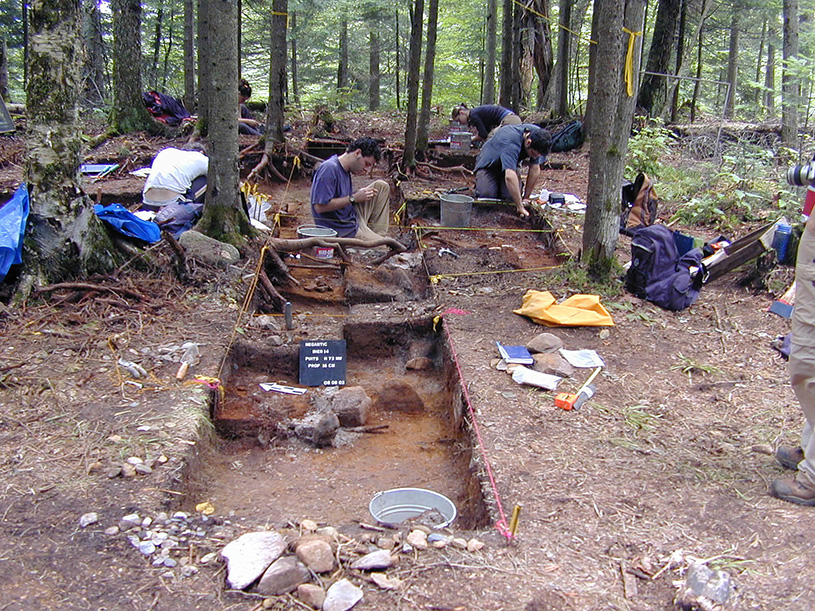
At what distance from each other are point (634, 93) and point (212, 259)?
13.3ft

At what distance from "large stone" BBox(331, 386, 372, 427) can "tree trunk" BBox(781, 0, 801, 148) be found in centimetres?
1002

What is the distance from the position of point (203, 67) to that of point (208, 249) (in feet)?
23.7

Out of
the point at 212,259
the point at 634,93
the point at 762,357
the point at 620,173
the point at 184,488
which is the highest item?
the point at 634,93

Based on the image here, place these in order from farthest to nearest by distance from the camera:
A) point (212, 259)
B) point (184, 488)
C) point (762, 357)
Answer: point (212, 259), point (762, 357), point (184, 488)

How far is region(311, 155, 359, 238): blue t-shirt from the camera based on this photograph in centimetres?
679

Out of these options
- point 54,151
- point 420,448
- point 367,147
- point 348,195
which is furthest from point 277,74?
point 420,448

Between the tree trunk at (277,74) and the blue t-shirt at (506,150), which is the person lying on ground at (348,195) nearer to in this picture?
the blue t-shirt at (506,150)

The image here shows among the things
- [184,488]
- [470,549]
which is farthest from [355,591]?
[184,488]

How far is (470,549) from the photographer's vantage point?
8.95ft

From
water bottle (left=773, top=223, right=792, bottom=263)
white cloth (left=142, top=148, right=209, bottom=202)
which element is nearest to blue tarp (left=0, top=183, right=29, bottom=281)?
white cloth (left=142, top=148, right=209, bottom=202)

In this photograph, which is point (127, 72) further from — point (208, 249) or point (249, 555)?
point (249, 555)

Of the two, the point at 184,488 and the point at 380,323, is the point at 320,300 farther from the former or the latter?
the point at 184,488

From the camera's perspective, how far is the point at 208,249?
239 inches

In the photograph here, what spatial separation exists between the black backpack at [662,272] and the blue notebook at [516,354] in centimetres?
165
